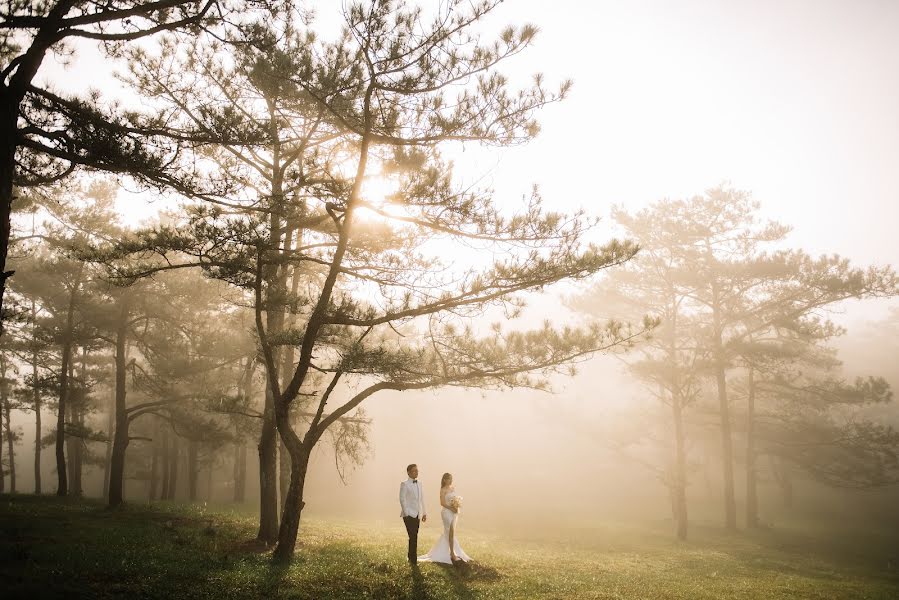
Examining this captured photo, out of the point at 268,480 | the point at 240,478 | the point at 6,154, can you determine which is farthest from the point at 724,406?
the point at 240,478

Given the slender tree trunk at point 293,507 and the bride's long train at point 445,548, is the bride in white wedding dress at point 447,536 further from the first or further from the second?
the slender tree trunk at point 293,507

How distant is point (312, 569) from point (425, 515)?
8.08ft

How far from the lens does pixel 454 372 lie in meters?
10.2

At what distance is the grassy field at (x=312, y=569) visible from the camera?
7277 millimetres

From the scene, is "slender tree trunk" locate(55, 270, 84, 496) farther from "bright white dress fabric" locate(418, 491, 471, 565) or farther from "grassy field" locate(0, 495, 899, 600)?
"bright white dress fabric" locate(418, 491, 471, 565)

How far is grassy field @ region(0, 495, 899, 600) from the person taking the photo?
7277 mm

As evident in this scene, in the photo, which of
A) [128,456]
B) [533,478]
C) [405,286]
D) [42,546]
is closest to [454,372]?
[405,286]

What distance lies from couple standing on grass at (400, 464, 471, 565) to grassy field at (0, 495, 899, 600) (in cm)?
46

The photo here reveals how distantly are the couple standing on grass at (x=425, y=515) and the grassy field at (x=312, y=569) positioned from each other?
0.46 metres

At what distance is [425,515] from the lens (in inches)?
407

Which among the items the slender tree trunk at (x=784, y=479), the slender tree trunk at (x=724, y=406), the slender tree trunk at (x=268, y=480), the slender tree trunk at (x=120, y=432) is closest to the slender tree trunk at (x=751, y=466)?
the slender tree trunk at (x=724, y=406)

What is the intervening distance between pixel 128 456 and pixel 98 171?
104ft

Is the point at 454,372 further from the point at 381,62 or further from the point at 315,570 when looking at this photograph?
the point at 381,62

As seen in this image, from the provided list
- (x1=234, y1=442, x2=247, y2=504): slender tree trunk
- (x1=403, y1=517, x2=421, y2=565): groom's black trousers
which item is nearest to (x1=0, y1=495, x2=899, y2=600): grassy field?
(x1=403, y1=517, x2=421, y2=565): groom's black trousers
